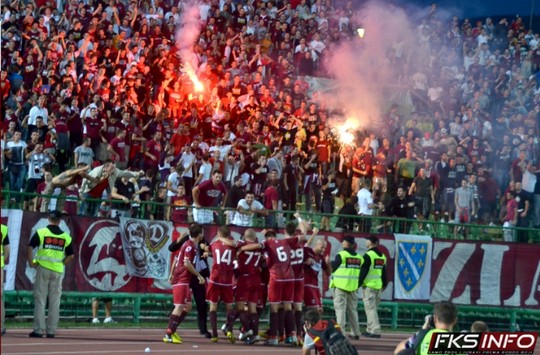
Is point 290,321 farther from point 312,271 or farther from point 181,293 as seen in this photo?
point 181,293

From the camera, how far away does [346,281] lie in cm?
2033

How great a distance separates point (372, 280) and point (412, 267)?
239cm

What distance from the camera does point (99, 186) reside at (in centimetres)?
2073

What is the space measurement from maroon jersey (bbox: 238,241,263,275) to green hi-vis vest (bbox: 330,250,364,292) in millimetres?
2135

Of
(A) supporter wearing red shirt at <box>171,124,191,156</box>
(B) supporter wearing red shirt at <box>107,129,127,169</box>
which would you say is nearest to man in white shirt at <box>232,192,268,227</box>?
(B) supporter wearing red shirt at <box>107,129,127,169</box>

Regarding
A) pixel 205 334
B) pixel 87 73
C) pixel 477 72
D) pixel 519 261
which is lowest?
pixel 205 334

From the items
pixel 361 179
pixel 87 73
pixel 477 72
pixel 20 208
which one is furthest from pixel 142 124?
pixel 477 72

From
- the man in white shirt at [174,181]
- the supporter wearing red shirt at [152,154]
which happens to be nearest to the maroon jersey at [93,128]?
the supporter wearing red shirt at [152,154]

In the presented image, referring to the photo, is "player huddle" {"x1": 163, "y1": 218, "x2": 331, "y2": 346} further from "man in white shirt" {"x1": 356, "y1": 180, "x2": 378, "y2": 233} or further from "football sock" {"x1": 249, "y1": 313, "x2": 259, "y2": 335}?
"man in white shirt" {"x1": 356, "y1": 180, "x2": 378, "y2": 233}

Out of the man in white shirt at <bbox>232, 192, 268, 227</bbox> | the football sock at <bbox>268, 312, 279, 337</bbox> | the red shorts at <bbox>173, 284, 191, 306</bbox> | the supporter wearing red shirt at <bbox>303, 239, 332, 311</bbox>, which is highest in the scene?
the man in white shirt at <bbox>232, 192, 268, 227</bbox>

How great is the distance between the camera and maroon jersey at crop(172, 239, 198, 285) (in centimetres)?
1817

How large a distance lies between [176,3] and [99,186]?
12455 millimetres

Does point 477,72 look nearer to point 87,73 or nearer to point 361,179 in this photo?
point 361,179

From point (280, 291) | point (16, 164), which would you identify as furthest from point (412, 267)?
point (16, 164)
